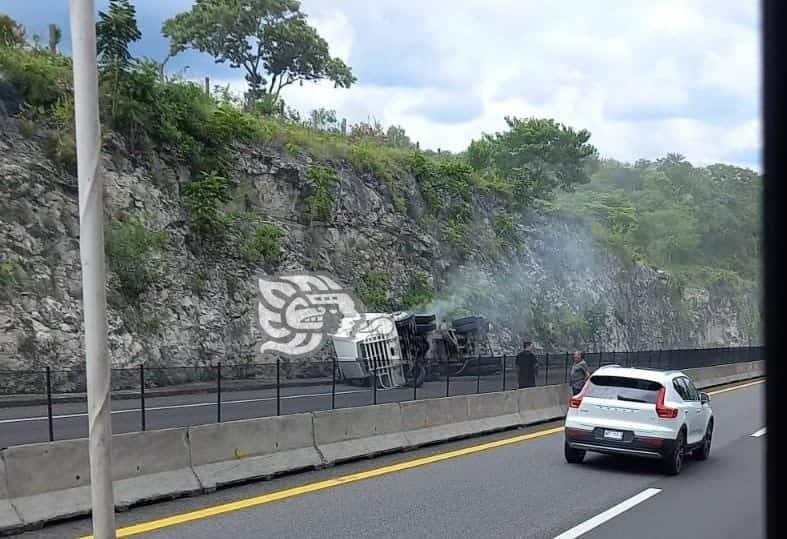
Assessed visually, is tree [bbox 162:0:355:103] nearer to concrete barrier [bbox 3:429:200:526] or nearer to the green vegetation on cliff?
the green vegetation on cliff

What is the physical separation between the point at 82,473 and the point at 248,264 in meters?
24.8

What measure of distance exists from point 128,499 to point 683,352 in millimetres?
33834

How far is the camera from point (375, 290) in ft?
130

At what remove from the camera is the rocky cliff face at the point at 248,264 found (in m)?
27.1

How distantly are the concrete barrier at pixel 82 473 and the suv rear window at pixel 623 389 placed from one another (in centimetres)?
745

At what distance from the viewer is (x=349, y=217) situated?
41.3 meters

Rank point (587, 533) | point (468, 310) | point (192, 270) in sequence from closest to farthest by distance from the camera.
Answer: point (587, 533) < point (192, 270) < point (468, 310)

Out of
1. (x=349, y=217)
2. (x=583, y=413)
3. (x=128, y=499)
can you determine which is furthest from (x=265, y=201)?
(x=128, y=499)

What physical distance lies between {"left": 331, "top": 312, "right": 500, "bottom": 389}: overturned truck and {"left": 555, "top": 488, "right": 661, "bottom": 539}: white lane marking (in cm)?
1251

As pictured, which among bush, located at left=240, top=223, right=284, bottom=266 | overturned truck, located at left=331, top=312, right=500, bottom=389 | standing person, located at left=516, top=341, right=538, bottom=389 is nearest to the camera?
standing person, located at left=516, top=341, right=538, bottom=389

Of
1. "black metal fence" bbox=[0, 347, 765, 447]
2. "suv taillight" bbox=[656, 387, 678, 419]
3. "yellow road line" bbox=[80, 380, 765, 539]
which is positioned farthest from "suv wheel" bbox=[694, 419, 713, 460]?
"yellow road line" bbox=[80, 380, 765, 539]

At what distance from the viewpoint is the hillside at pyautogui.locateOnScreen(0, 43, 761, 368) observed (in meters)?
28.1

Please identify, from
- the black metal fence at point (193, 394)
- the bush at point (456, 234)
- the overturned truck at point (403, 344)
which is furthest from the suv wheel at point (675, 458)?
the bush at point (456, 234)

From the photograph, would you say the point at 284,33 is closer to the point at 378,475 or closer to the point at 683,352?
the point at 683,352
